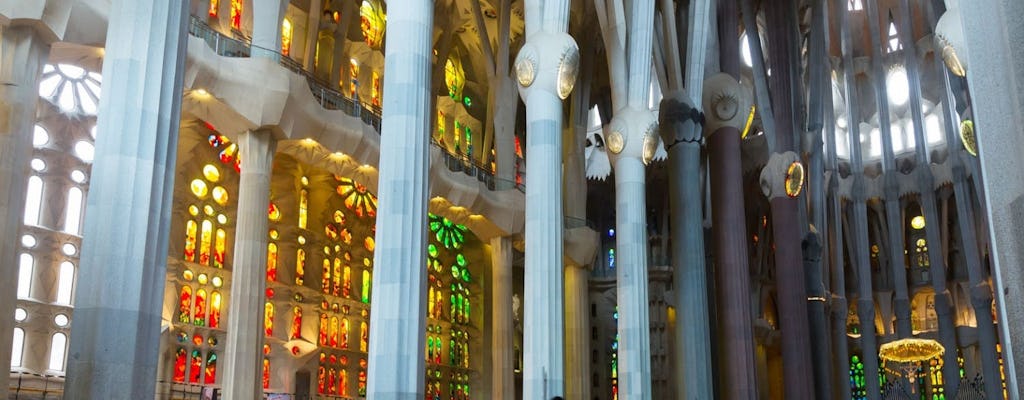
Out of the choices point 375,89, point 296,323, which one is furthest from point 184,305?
point 375,89

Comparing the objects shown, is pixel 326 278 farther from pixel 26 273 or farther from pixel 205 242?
pixel 26 273

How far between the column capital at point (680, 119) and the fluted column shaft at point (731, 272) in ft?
4.47

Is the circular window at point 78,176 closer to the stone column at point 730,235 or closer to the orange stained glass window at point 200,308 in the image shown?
the orange stained glass window at point 200,308

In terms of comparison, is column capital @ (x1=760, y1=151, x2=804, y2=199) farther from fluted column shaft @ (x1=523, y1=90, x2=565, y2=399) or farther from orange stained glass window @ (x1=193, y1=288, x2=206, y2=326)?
orange stained glass window @ (x1=193, y1=288, x2=206, y2=326)

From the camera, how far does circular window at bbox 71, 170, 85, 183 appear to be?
67.7 feet

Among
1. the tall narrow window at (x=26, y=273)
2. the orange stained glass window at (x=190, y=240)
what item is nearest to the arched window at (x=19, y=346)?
the tall narrow window at (x=26, y=273)

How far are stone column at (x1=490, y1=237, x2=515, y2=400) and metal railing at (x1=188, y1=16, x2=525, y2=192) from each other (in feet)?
6.10

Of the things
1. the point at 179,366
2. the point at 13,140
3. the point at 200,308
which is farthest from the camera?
the point at 200,308

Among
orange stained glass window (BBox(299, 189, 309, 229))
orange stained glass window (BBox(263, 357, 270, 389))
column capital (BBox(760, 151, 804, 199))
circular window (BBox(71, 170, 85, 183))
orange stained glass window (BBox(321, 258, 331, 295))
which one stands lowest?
orange stained glass window (BBox(263, 357, 270, 389))

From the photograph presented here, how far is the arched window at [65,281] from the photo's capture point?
20062 millimetres

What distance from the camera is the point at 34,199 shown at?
1988cm

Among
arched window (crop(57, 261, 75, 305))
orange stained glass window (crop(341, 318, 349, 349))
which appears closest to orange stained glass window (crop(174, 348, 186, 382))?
arched window (crop(57, 261, 75, 305))

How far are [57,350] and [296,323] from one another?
7082 millimetres

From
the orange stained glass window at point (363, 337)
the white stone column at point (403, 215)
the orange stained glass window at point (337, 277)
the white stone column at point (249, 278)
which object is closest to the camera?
the white stone column at point (403, 215)
